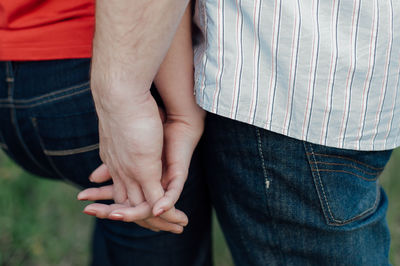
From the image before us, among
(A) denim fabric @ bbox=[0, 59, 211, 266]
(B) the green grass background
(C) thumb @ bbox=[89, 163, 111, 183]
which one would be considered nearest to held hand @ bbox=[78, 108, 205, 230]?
(C) thumb @ bbox=[89, 163, 111, 183]

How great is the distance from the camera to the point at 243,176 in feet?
3.05

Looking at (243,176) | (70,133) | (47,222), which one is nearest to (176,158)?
(243,176)

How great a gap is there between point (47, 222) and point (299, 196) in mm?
1503

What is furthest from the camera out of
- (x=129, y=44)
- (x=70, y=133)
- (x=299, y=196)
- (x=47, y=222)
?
(x=47, y=222)

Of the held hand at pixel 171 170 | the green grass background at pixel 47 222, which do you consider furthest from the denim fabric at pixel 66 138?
the green grass background at pixel 47 222

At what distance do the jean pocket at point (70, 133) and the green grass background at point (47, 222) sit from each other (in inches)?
40.3

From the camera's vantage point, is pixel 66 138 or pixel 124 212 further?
pixel 66 138

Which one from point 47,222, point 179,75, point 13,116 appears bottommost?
point 47,222

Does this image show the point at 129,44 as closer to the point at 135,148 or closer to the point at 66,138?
the point at 135,148

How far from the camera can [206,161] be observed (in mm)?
1049

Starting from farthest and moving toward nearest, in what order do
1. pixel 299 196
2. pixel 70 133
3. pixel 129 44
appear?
pixel 70 133 → pixel 299 196 → pixel 129 44

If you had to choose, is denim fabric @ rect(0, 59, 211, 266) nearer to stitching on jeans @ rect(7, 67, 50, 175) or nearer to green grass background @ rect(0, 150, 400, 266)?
stitching on jeans @ rect(7, 67, 50, 175)

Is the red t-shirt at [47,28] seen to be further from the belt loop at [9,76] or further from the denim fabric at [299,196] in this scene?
the denim fabric at [299,196]

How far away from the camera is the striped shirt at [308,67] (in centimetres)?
77
